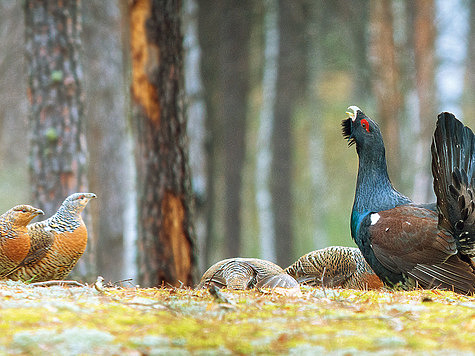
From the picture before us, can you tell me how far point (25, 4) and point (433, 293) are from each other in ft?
20.8

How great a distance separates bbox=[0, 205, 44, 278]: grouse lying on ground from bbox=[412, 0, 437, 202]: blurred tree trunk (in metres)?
8.31

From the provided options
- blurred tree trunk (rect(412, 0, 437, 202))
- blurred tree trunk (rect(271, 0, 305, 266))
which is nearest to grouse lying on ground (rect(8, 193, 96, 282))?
blurred tree trunk (rect(412, 0, 437, 202))

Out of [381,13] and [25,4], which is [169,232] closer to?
[25,4]

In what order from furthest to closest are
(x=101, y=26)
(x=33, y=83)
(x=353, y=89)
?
(x=353, y=89) < (x=101, y=26) < (x=33, y=83)

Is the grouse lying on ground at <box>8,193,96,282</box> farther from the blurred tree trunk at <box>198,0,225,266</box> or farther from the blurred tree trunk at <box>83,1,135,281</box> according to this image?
the blurred tree trunk at <box>83,1,135,281</box>

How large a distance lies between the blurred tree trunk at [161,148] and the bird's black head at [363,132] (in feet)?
7.97

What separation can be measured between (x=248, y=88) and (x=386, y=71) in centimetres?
510

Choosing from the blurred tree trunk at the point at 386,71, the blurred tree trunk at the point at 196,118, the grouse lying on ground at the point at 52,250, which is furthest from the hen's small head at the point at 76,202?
the blurred tree trunk at the point at 386,71

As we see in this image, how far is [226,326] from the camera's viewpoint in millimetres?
2951

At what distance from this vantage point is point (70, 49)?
7852 mm

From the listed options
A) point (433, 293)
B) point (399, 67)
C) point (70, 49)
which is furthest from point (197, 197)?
point (433, 293)

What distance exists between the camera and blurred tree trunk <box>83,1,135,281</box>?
14258 millimetres

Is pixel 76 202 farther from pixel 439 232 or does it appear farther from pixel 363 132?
pixel 439 232

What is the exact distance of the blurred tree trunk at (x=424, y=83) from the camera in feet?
38.3
